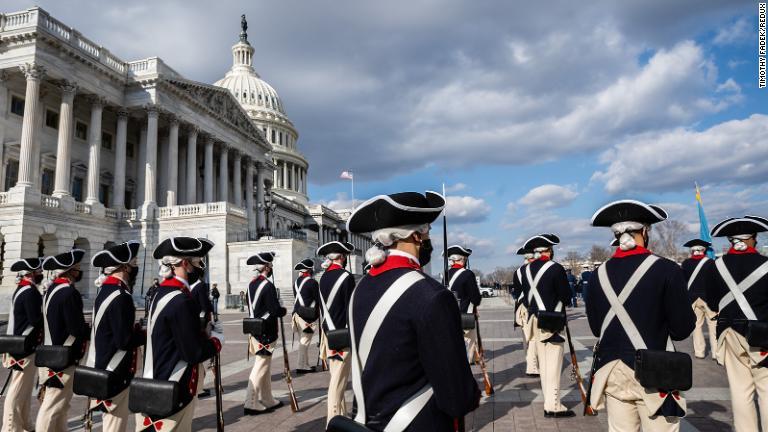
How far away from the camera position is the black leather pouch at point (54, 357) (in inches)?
225

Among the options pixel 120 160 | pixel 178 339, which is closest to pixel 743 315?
pixel 178 339

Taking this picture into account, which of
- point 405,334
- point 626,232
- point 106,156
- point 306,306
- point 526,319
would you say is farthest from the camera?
point 106,156

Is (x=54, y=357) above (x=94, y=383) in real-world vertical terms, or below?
above

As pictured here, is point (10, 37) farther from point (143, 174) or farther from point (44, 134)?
point (143, 174)

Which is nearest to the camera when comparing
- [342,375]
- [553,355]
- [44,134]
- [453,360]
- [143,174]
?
[453,360]

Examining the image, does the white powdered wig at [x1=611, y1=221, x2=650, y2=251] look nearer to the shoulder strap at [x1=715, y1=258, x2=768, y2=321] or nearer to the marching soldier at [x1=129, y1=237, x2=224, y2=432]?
the shoulder strap at [x1=715, y1=258, x2=768, y2=321]

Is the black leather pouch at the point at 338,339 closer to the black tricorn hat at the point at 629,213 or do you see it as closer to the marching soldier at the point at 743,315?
the black tricorn hat at the point at 629,213

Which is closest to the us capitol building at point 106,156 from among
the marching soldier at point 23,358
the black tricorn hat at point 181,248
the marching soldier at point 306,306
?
the marching soldier at point 306,306

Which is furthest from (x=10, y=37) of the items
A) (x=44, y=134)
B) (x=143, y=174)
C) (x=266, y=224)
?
(x=266, y=224)

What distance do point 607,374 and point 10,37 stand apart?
126 ft

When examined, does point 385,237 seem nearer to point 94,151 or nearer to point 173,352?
point 173,352

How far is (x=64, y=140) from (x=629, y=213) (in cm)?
3763

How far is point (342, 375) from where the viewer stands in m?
6.69

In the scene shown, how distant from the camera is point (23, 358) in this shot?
6.67m
